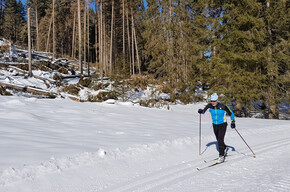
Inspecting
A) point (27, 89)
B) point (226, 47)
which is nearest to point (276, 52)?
point (226, 47)

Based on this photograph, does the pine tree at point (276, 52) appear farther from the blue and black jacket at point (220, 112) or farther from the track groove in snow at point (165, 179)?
the track groove in snow at point (165, 179)

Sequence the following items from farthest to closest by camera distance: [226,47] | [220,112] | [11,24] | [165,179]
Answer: [11,24] → [226,47] → [220,112] → [165,179]

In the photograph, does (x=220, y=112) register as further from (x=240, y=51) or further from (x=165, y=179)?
(x=240, y=51)

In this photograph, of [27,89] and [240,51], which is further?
[240,51]

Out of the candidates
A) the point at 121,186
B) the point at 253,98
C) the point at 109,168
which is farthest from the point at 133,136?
the point at 253,98

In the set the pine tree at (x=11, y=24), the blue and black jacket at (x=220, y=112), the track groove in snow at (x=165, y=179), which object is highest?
the pine tree at (x=11, y=24)

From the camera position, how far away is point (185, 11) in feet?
61.3

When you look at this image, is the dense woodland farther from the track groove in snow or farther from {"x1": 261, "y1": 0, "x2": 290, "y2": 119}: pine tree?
the track groove in snow

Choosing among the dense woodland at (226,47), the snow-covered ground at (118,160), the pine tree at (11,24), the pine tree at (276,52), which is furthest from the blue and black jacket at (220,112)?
the pine tree at (11,24)

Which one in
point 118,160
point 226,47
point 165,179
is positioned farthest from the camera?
point 226,47

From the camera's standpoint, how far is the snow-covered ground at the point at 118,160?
401 cm

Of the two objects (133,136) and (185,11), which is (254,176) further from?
(185,11)

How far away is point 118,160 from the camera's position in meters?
5.38

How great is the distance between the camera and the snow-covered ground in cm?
401
